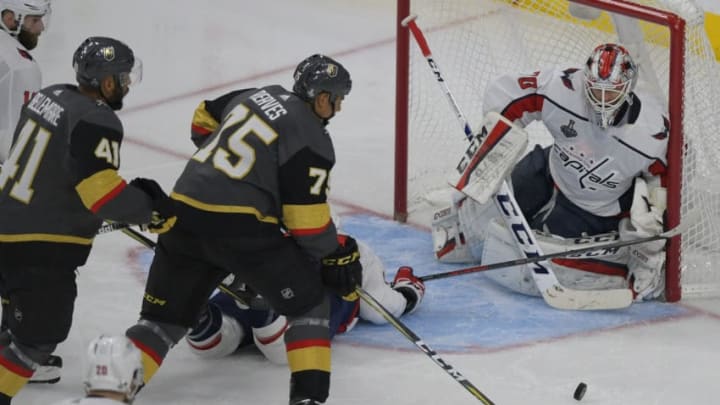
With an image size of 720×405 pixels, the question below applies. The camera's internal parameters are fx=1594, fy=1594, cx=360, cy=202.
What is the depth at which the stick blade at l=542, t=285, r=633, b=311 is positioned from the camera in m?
4.92

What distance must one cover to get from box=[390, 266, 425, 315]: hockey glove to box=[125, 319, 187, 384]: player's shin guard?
38.0 inches

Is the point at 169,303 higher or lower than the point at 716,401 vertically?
higher

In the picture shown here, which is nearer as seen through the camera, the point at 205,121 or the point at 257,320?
the point at 205,121

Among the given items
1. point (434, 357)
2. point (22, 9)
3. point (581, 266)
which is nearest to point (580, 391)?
point (434, 357)

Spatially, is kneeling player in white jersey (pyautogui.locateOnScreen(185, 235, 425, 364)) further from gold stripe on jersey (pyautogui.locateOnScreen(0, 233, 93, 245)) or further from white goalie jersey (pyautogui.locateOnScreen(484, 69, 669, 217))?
white goalie jersey (pyautogui.locateOnScreen(484, 69, 669, 217))

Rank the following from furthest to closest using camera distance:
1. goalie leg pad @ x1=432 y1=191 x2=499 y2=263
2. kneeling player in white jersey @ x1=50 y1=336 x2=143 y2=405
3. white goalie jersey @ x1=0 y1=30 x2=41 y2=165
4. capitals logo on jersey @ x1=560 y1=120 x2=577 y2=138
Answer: goalie leg pad @ x1=432 y1=191 x2=499 y2=263, capitals logo on jersey @ x1=560 y1=120 x2=577 y2=138, white goalie jersey @ x1=0 y1=30 x2=41 y2=165, kneeling player in white jersey @ x1=50 y1=336 x2=143 y2=405

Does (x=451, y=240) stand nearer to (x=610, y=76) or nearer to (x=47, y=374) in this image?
(x=610, y=76)

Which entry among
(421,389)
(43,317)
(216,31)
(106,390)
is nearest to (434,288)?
(421,389)

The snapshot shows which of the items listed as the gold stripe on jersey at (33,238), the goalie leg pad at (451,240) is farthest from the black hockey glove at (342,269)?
the goalie leg pad at (451,240)

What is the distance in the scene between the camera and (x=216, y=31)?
8.09 m

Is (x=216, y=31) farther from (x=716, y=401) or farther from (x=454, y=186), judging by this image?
(x=716, y=401)

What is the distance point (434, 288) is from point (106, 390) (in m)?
2.14

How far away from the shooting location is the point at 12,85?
4.62m

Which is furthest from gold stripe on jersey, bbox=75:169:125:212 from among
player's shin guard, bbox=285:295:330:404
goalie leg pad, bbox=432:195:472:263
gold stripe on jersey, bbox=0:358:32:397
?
goalie leg pad, bbox=432:195:472:263
